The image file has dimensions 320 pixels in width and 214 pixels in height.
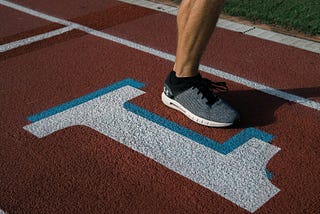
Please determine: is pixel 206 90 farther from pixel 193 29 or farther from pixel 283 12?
pixel 283 12

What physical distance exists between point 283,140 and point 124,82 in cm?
143

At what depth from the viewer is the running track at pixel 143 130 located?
2588 mm

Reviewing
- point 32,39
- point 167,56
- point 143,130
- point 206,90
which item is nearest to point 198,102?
point 206,90

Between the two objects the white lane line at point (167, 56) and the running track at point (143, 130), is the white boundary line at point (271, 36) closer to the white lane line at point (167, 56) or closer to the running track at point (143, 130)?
the running track at point (143, 130)

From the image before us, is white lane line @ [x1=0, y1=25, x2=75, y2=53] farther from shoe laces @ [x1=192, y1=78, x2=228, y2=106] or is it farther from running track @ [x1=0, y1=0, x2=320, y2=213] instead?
shoe laces @ [x1=192, y1=78, x2=228, y2=106]

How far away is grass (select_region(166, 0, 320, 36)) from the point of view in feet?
16.6

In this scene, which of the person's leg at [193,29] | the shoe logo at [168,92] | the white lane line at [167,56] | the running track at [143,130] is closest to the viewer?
the running track at [143,130]

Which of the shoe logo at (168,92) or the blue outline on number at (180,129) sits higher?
the shoe logo at (168,92)

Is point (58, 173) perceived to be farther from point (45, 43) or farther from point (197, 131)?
point (45, 43)

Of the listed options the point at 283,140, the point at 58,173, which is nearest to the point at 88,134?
the point at 58,173

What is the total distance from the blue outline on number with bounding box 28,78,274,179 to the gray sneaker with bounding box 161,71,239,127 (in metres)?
0.13

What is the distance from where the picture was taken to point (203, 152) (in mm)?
2979

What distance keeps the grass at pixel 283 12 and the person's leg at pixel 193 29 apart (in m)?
2.07

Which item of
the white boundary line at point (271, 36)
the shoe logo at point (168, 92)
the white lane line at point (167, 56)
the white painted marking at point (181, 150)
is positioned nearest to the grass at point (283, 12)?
the white boundary line at point (271, 36)
